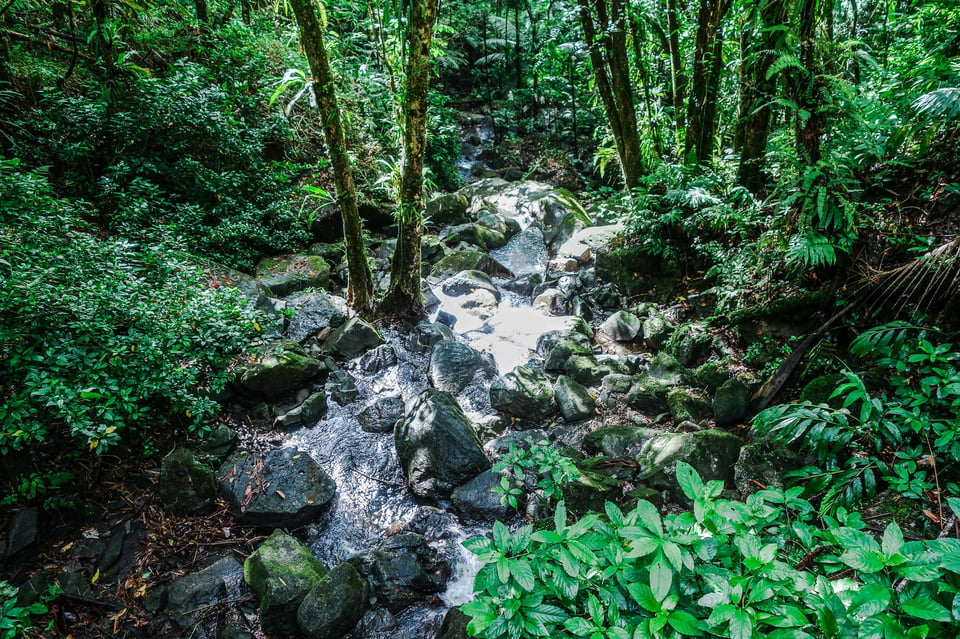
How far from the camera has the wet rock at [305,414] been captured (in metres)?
4.44

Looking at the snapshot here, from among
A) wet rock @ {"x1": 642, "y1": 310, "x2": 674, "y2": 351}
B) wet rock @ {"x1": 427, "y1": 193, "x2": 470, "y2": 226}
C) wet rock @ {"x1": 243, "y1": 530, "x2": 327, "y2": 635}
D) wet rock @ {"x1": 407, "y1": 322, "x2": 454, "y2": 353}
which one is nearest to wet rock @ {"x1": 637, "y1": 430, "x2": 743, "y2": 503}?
wet rock @ {"x1": 642, "y1": 310, "x2": 674, "y2": 351}

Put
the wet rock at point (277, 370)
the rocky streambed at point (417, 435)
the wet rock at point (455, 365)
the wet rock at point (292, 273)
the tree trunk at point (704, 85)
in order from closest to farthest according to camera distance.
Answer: the rocky streambed at point (417, 435)
the wet rock at point (277, 370)
the wet rock at point (455, 365)
the tree trunk at point (704, 85)
the wet rock at point (292, 273)

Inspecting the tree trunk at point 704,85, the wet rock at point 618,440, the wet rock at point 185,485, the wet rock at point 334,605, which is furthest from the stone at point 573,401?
the tree trunk at point 704,85

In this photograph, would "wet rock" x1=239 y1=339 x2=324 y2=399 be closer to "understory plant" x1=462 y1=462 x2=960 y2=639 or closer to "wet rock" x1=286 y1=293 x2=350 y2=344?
"wet rock" x1=286 y1=293 x2=350 y2=344

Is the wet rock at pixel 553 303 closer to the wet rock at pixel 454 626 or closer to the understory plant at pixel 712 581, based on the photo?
the wet rock at pixel 454 626

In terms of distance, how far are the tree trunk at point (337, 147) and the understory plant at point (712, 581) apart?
16.5 ft

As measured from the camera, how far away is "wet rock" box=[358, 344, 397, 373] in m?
5.47

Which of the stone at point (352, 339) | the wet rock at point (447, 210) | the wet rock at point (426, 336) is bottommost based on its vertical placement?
the wet rock at point (426, 336)

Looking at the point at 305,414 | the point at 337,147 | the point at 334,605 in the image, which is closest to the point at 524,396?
the point at 305,414

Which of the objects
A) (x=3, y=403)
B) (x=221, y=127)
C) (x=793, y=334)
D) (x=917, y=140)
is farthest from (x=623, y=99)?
(x=3, y=403)

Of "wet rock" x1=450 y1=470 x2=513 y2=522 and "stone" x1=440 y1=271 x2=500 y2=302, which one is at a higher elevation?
"stone" x1=440 y1=271 x2=500 y2=302

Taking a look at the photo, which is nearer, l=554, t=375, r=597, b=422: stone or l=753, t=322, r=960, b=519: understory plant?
l=753, t=322, r=960, b=519: understory plant

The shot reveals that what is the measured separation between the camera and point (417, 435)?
4020 millimetres

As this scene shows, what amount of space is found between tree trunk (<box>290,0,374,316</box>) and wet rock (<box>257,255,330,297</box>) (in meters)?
0.86
